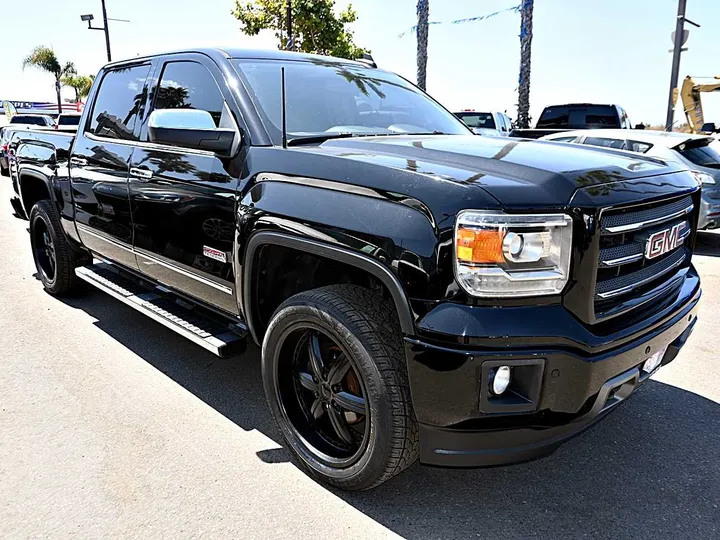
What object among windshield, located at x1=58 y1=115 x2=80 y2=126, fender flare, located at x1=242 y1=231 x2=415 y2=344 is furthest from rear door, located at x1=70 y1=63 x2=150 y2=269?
windshield, located at x1=58 y1=115 x2=80 y2=126

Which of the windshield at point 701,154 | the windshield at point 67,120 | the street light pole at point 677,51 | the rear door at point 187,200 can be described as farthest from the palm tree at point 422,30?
the rear door at point 187,200

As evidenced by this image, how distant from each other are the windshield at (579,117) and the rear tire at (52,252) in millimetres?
11000

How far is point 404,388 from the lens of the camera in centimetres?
228

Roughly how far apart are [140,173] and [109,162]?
54 cm

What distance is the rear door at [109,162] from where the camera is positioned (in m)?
3.92

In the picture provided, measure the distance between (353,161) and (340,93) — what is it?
123cm

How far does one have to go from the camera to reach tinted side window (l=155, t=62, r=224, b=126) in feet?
10.6

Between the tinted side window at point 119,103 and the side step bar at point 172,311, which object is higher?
the tinted side window at point 119,103

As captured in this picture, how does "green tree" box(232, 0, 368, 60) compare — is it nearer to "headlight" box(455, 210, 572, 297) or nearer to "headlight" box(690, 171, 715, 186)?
"headlight" box(690, 171, 715, 186)

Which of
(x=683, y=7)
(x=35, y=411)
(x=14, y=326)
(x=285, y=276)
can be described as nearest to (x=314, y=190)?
(x=285, y=276)

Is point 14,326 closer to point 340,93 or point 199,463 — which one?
point 199,463

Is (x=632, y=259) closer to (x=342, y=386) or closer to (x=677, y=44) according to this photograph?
(x=342, y=386)

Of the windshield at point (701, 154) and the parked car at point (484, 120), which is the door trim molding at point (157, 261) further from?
the parked car at point (484, 120)

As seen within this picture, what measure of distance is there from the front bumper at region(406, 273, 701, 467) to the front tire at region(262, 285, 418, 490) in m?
0.14
